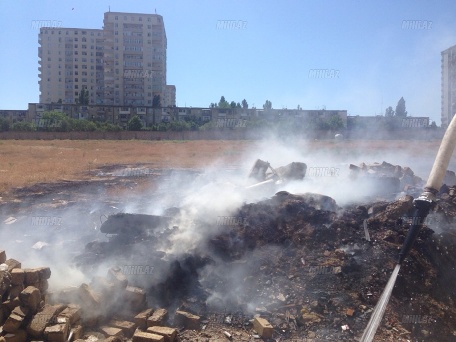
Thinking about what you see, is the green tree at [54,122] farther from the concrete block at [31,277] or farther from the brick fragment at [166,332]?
the brick fragment at [166,332]

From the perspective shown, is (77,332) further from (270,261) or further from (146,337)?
(270,261)

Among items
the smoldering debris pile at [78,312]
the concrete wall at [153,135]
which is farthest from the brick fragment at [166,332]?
the concrete wall at [153,135]

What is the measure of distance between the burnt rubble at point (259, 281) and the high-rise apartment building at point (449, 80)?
17.8 meters

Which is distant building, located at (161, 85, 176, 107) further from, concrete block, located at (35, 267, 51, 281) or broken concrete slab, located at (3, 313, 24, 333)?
broken concrete slab, located at (3, 313, 24, 333)

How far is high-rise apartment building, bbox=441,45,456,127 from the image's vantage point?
23.2 metres

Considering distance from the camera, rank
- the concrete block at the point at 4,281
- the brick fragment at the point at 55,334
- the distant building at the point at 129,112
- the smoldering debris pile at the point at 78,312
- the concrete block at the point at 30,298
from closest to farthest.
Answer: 1. the brick fragment at the point at 55,334
2. the smoldering debris pile at the point at 78,312
3. the concrete block at the point at 30,298
4. the concrete block at the point at 4,281
5. the distant building at the point at 129,112

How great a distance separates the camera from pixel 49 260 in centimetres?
746

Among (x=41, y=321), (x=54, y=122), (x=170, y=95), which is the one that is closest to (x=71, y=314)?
(x=41, y=321)

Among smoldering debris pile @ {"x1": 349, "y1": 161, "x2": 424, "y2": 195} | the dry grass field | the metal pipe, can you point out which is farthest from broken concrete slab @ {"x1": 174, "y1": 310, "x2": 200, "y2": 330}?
the dry grass field

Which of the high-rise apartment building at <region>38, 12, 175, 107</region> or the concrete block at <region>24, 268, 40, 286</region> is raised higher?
the high-rise apartment building at <region>38, 12, 175, 107</region>

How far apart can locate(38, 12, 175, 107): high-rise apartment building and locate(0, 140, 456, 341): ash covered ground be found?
63048 mm

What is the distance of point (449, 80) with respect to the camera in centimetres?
2428

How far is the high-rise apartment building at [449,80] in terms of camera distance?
23.2 metres

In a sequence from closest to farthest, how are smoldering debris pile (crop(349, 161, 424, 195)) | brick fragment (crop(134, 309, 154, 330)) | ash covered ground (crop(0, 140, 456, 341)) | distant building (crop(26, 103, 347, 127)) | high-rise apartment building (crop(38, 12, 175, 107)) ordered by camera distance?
brick fragment (crop(134, 309, 154, 330))
ash covered ground (crop(0, 140, 456, 341))
smoldering debris pile (crop(349, 161, 424, 195))
distant building (crop(26, 103, 347, 127))
high-rise apartment building (crop(38, 12, 175, 107))
